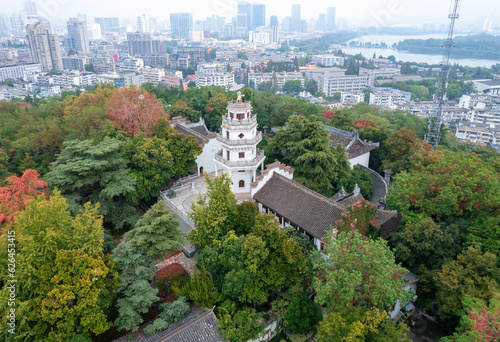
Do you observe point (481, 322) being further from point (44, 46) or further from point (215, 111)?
point (44, 46)

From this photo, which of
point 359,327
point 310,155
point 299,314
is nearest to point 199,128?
point 310,155

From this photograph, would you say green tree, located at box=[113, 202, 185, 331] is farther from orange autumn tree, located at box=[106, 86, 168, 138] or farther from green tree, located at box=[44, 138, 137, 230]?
orange autumn tree, located at box=[106, 86, 168, 138]

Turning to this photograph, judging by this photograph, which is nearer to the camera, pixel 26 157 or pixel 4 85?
pixel 26 157

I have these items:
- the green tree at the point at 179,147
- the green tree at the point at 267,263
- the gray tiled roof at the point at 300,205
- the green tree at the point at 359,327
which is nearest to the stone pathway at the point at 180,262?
the green tree at the point at 267,263

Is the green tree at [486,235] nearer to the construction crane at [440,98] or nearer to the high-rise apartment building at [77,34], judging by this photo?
the construction crane at [440,98]

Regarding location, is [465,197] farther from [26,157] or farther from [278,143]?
[26,157]

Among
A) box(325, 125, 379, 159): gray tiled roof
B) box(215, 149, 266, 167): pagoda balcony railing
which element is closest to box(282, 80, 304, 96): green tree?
box(325, 125, 379, 159): gray tiled roof

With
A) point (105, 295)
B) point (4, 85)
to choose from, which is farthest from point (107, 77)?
point (105, 295)
